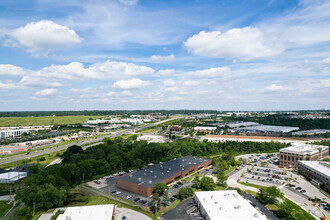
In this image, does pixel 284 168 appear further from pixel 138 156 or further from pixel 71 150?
pixel 71 150

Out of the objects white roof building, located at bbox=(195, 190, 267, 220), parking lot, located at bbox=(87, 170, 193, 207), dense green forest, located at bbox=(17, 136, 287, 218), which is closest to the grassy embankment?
dense green forest, located at bbox=(17, 136, 287, 218)

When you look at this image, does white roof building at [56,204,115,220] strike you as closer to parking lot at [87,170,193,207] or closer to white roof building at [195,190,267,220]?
parking lot at [87,170,193,207]

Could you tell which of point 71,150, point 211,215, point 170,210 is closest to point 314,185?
point 211,215

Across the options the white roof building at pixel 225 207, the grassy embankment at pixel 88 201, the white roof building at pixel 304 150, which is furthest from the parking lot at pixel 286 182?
the grassy embankment at pixel 88 201

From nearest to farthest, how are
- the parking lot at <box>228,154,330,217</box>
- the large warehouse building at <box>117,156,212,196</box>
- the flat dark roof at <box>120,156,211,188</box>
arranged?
the parking lot at <box>228,154,330,217</box> → the large warehouse building at <box>117,156,212,196</box> → the flat dark roof at <box>120,156,211,188</box>

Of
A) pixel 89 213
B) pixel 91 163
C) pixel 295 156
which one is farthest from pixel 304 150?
pixel 89 213
